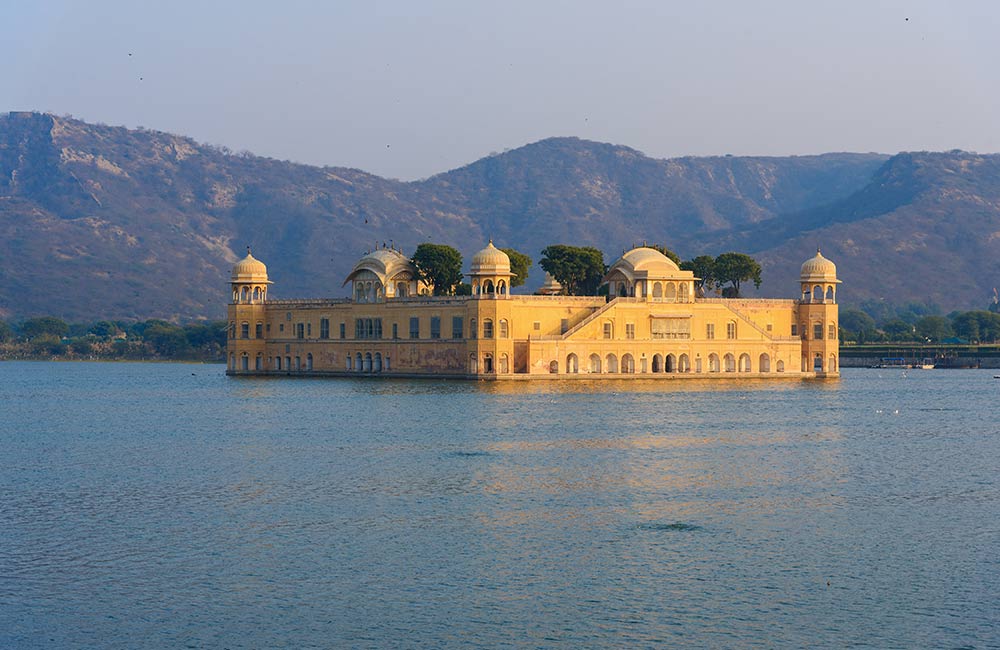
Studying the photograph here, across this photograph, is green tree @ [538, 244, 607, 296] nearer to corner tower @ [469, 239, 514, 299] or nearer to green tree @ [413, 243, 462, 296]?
green tree @ [413, 243, 462, 296]

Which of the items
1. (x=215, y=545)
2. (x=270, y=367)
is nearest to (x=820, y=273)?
(x=270, y=367)

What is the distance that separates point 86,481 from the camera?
1709 inches

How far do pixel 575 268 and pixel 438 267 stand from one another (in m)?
10.6

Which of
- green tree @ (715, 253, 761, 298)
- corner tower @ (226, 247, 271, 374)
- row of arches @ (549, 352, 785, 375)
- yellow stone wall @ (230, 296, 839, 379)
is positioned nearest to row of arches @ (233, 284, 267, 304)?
corner tower @ (226, 247, 271, 374)

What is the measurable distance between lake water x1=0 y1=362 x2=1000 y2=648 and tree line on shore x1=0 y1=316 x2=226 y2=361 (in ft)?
Result: 368

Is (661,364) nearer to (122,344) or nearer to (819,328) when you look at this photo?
(819,328)

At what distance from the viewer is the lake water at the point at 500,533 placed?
26234 mm

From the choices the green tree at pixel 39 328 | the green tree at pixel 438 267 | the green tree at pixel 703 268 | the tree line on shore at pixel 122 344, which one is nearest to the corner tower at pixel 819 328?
the green tree at pixel 703 268

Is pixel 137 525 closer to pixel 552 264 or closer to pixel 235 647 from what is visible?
pixel 235 647

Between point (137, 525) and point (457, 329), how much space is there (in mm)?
64932

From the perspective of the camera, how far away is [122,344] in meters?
190

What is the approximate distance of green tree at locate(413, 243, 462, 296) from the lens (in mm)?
112562

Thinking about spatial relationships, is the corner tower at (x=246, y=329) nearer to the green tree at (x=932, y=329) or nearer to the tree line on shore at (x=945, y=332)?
the tree line on shore at (x=945, y=332)

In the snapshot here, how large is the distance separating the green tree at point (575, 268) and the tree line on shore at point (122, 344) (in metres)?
69.0
